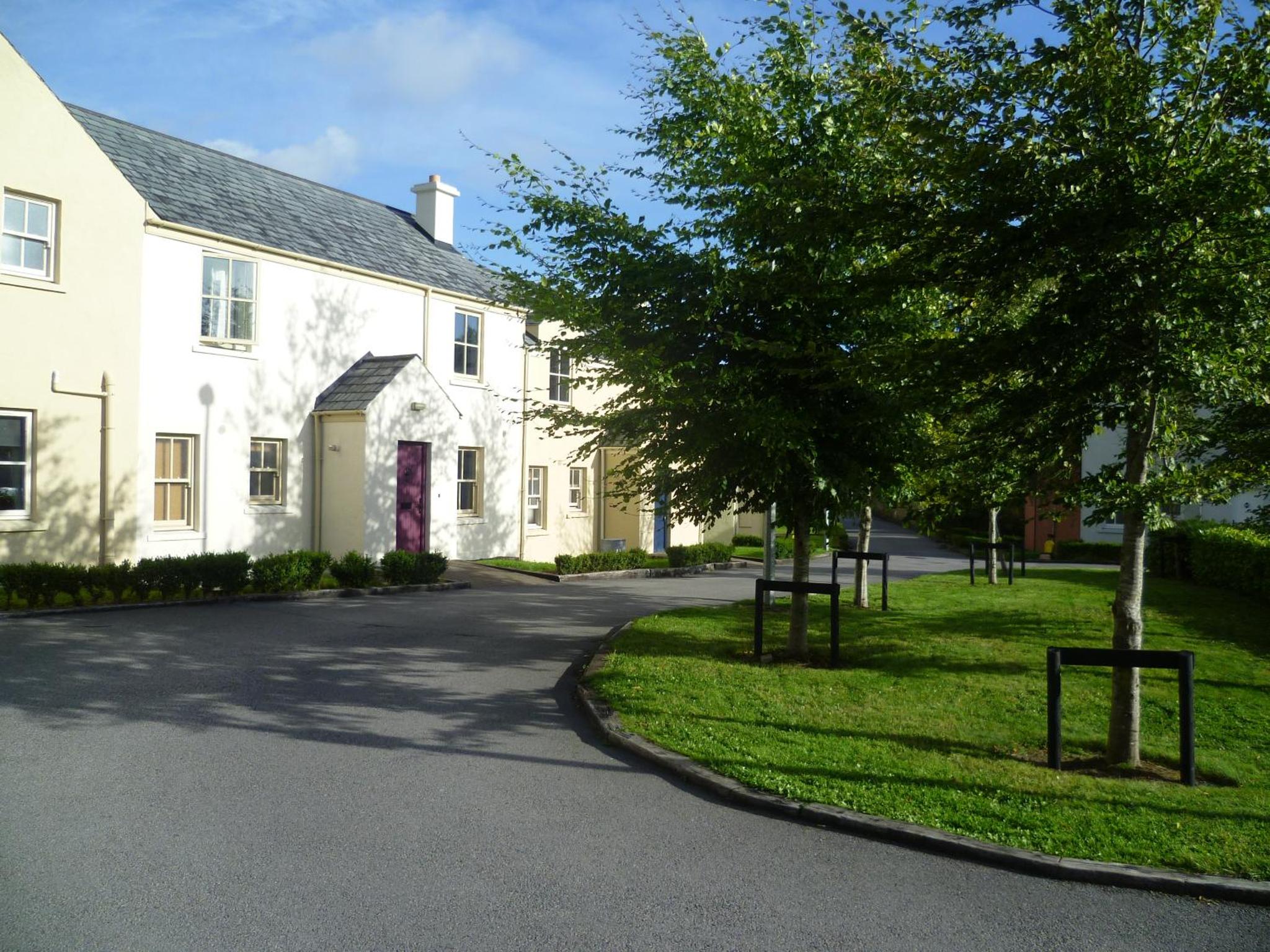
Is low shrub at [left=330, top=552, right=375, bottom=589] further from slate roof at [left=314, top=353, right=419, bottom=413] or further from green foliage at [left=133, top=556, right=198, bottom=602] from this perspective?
slate roof at [left=314, top=353, right=419, bottom=413]

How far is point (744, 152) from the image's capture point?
10.0 meters

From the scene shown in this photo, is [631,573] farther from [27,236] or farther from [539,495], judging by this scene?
[27,236]

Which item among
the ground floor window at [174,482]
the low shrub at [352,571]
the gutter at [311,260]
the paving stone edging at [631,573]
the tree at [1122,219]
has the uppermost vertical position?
the gutter at [311,260]

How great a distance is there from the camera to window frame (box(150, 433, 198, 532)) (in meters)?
18.3

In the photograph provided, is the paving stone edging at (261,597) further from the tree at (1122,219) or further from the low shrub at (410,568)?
the tree at (1122,219)

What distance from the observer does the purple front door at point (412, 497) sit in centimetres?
2203

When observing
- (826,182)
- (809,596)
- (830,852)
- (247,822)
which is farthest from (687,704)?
(809,596)

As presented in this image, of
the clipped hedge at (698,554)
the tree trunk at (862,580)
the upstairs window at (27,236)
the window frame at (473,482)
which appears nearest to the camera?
the upstairs window at (27,236)

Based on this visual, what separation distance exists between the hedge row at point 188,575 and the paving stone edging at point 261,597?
169 millimetres

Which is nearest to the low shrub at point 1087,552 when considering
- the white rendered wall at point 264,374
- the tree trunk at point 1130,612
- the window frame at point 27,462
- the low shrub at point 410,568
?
the white rendered wall at point 264,374

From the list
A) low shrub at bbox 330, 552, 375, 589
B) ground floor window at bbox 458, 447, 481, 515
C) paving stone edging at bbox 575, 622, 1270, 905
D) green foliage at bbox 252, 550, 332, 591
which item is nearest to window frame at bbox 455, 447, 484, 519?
ground floor window at bbox 458, 447, 481, 515

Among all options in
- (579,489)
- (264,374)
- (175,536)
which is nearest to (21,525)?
(175,536)

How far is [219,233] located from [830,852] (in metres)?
17.4

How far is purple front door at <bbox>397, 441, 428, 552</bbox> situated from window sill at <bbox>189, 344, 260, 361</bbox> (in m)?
3.59
